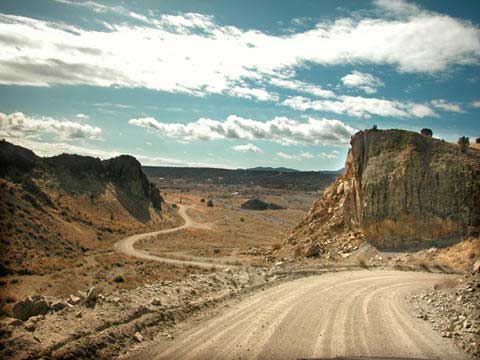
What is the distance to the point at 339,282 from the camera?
2161 cm

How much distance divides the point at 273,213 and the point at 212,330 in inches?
3752

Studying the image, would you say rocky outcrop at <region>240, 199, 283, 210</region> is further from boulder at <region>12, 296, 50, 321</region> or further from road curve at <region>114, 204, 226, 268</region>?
boulder at <region>12, 296, 50, 321</region>

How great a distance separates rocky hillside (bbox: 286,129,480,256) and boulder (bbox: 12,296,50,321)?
1047 inches

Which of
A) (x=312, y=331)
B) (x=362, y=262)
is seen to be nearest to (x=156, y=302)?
(x=312, y=331)

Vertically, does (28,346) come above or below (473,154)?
below

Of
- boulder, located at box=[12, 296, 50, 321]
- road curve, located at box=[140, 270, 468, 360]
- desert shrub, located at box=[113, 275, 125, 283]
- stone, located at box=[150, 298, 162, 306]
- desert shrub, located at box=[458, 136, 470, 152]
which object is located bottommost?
desert shrub, located at box=[113, 275, 125, 283]

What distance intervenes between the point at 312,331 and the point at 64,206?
51276mm

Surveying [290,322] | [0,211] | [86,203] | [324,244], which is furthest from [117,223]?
[290,322]

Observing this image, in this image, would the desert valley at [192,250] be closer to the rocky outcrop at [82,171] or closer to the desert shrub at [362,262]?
the desert shrub at [362,262]

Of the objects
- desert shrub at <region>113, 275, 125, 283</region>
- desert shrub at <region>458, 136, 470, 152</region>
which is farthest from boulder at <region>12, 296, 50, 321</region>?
desert shrub at <region>458, 136, 470, 152</region>

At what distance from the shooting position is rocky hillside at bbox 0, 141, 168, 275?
124 ft

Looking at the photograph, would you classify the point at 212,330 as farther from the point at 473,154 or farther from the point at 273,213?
the point at 273,213

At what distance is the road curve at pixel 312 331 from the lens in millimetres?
10945

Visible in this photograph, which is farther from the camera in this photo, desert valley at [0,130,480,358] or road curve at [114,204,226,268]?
road curve at [114,204,226,268]
